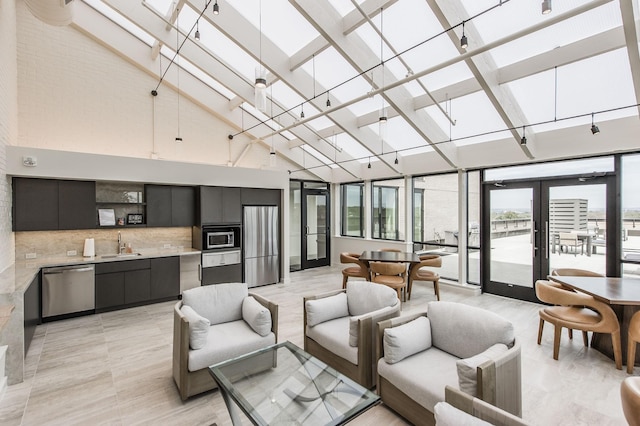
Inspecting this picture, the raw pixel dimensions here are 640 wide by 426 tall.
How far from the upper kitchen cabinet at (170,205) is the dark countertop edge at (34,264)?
611 mm

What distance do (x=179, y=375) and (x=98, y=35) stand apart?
615 cm

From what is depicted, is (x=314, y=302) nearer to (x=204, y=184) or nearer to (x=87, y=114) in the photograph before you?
(x=204, y=184)

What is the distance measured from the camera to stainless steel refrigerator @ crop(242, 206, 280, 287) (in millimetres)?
6680

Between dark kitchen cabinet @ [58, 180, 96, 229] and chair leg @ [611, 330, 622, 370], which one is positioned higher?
dark kitchen cabinet @ [58, 180, 96, 229]

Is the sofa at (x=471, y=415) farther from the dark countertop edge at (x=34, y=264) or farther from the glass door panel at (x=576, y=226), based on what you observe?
the glass door panel at (x=576, y=226)

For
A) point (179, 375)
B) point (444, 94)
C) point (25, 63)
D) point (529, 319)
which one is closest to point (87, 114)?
point (25, 63)

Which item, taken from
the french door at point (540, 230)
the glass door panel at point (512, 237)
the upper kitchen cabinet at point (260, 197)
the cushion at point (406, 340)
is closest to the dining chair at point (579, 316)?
the french door at point (540, 230)

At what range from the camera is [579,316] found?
358 cm

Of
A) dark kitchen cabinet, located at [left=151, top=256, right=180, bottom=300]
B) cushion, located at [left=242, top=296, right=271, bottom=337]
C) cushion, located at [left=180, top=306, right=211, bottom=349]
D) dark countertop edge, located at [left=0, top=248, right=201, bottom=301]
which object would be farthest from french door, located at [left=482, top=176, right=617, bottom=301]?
dark kitchen cabinet, located at [left=151, top=256, right=180, bottom=300]

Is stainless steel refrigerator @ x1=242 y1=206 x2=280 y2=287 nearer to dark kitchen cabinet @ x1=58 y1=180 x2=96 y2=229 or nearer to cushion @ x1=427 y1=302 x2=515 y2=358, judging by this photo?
dark kitchen cabinet @ x1=58 y1=180 x2=96 y2=229

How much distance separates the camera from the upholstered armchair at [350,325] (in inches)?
109

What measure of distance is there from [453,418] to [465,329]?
132 centimetres

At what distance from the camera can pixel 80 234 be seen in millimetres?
5375

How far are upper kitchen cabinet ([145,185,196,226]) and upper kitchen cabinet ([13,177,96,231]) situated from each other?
891 millimetres
